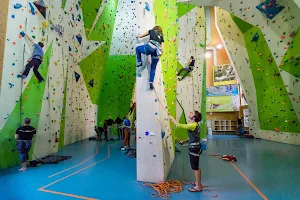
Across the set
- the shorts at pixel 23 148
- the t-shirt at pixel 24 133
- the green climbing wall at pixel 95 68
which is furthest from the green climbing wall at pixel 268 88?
the shorts at pixel 23 148

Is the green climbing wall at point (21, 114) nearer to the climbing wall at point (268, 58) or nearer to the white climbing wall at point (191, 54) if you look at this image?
the white climbing wall at point (191, 54)

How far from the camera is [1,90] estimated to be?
12.4 feet

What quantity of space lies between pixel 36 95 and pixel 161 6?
362cm

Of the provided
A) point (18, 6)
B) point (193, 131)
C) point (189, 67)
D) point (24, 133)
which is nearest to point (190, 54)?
point (189, 67)

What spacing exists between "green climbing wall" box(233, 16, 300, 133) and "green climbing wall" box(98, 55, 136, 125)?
18.5 feet

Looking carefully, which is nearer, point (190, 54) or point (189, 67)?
point (189, 67)

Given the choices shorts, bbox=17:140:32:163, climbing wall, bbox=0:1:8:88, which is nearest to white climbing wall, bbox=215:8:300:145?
climbing wall, bbox=0:1:8:88

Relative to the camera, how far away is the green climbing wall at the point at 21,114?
3.89 meters

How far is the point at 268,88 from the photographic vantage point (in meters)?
6.93

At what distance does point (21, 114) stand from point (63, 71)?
6.91ft

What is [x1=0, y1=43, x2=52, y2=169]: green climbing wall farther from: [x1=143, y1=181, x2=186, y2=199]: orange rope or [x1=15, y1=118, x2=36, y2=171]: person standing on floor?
[x1=143, y1=181, x2=186, y2=199]: orange rope

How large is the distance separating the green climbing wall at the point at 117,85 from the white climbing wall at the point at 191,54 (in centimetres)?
389

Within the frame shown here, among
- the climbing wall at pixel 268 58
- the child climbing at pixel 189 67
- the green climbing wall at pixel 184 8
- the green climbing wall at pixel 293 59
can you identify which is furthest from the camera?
the green climbing wall at pixel 184 8

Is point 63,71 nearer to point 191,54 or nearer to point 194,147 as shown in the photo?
point 191,54
